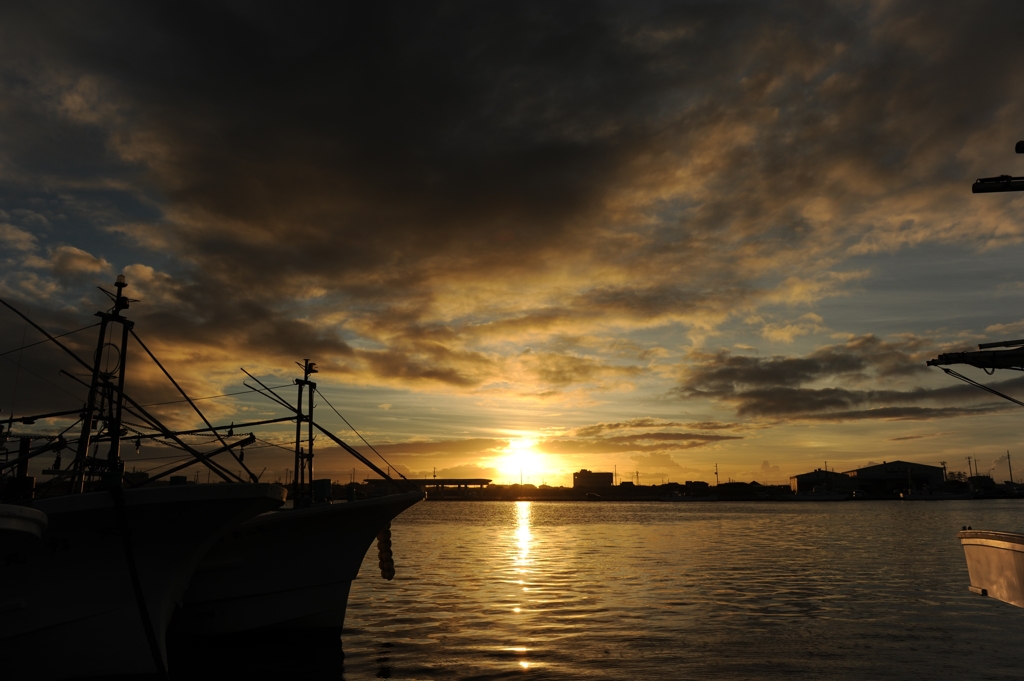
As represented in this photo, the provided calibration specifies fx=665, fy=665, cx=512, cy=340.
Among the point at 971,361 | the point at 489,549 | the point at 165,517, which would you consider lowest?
the point at 489,549

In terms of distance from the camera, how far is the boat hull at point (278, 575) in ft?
62.4

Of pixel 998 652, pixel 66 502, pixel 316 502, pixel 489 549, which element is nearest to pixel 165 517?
pixel 66 502

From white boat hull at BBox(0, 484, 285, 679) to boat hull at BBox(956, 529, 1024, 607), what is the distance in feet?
51.0

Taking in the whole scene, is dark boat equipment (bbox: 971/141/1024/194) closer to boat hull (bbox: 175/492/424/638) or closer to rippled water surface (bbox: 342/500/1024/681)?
rippled water surface (bbox: 342/500/1024/681)

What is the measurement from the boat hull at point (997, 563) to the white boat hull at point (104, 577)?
51.0ft

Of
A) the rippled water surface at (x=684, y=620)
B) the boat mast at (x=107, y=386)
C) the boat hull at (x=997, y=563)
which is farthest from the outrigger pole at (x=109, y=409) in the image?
the boat hull at (x=997, y=563)

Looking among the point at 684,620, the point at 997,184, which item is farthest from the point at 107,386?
the point at 997,184

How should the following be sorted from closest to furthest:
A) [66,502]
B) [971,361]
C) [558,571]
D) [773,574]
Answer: [66,502] < [971,361] < [773,574] < [558,571]

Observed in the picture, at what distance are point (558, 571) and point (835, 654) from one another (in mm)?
21968

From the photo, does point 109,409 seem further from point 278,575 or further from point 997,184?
point 997,184

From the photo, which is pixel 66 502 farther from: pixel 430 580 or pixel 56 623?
pixel 430 580

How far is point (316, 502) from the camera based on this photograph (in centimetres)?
2325

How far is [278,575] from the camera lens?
19.7 m

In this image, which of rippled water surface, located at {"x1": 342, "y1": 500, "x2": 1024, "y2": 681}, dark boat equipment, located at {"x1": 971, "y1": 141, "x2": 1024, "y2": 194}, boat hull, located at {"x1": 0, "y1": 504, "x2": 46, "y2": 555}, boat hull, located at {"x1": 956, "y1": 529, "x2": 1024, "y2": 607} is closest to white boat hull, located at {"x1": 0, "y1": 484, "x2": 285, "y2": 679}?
boat hull, located at {"x1": 0, "y1": 504, "x2": 46, "y2": 555}
